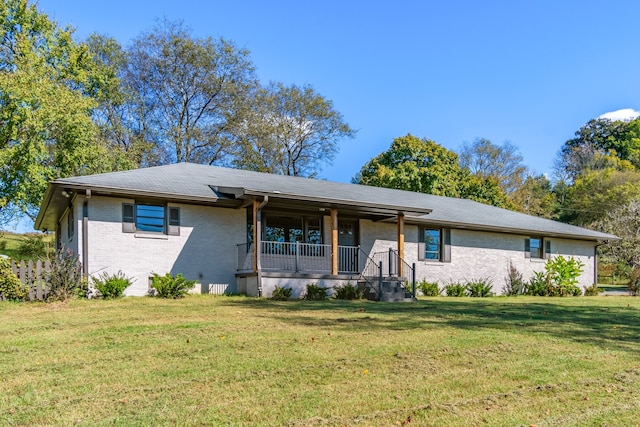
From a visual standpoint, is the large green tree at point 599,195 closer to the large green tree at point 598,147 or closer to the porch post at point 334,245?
the large green tree at point 598,147

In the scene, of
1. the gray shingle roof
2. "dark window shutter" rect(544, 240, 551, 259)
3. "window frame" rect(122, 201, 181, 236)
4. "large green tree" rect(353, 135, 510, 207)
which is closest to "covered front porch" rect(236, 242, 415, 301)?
the gray shingle roof

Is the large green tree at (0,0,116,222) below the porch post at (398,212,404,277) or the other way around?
the other way around

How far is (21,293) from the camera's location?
486 inches

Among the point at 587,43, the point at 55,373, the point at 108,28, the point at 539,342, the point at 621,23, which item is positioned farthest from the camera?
the point at 108,28

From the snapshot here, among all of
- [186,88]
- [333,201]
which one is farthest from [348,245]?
[186,88]

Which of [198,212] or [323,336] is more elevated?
[198,212]

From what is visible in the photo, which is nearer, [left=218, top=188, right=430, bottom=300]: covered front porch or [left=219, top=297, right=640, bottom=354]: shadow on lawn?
[left=219, top=297, right=640, bottom=354]: shadow on lawn

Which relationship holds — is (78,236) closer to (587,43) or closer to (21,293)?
(21,293)

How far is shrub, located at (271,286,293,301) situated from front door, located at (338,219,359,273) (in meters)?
3.44

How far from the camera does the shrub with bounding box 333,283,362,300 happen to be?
1612cm

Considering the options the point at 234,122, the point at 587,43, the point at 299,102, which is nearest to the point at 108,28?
the point at 234,122

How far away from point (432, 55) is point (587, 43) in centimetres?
616

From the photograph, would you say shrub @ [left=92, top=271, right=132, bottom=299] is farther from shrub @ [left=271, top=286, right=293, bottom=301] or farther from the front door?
the front door

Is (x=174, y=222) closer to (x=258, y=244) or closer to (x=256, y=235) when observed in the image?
(x=256, y=235)
